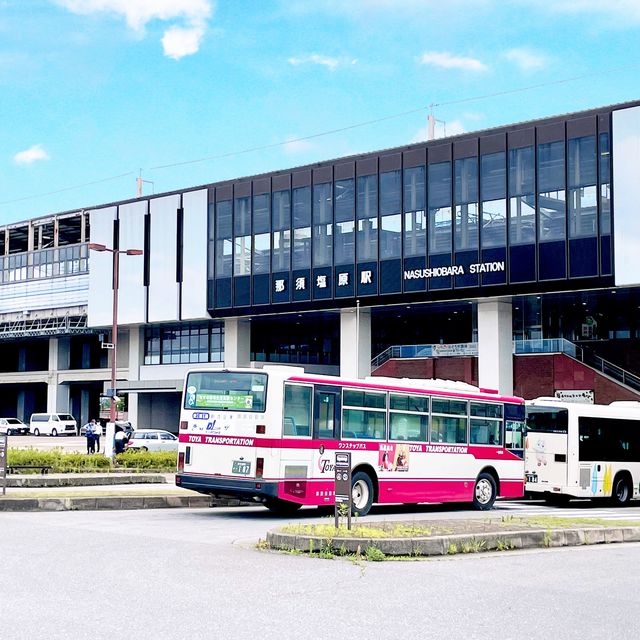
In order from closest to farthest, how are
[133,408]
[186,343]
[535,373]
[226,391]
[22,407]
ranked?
[226,391], [535,373], [186,343], [133,408], [22,407]

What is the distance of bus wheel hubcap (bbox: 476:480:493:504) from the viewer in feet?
83.1

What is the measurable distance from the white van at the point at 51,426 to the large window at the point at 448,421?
198ft

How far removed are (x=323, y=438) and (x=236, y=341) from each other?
4733 centimetres

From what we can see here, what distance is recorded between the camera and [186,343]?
238 feet

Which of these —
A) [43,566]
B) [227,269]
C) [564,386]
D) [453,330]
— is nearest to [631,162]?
[564,386]

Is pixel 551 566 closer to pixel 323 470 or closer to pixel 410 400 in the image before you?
pixel 323 470

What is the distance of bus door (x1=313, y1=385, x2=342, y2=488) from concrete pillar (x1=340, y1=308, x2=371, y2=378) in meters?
38.3

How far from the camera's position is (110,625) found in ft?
29.9

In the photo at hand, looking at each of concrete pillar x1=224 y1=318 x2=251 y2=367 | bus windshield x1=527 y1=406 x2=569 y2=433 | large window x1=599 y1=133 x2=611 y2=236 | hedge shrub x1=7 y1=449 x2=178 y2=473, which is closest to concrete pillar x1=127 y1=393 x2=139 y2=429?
concrete pillar x1=224 y1=318 x2=251 y2=367

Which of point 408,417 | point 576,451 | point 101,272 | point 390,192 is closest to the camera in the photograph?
point 408,417

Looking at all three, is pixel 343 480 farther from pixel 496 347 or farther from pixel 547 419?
pixel 496 347

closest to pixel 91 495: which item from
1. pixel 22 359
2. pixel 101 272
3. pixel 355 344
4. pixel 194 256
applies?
pixel 355 344

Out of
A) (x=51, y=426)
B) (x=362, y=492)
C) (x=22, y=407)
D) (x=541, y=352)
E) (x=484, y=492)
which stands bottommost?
(x=484, y=492)

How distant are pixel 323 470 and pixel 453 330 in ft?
144
